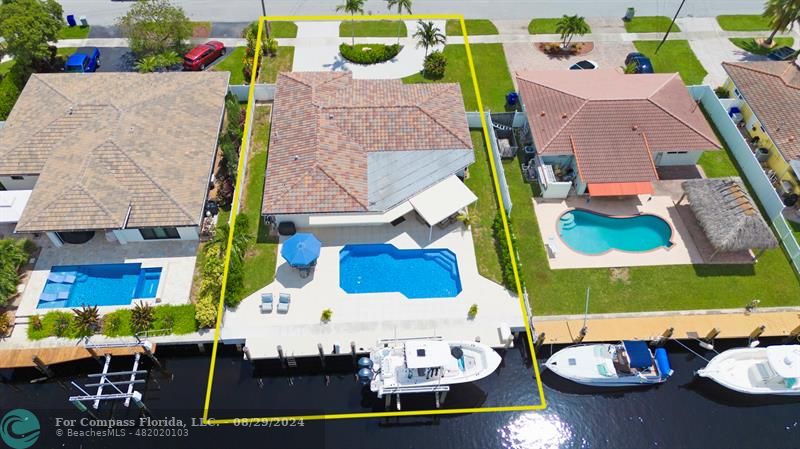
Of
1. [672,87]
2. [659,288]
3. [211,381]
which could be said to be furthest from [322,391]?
[672,87]

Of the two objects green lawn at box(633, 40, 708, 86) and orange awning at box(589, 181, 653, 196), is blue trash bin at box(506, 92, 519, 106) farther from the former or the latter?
green lawn at box(633, 40, 708, 86)

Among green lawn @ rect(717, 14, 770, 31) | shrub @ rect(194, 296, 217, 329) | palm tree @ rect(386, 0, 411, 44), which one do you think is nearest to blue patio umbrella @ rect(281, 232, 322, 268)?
shrub @ rect(194, 296, 217, 329)

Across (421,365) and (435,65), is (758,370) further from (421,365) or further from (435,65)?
(435,65)

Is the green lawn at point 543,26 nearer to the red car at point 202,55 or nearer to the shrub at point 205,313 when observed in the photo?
the red car at point 202,55

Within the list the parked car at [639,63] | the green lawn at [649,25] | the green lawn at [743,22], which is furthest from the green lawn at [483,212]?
the green lawn at [743,22]

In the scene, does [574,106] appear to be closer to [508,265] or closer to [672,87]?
[672,87]

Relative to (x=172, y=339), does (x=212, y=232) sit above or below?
above

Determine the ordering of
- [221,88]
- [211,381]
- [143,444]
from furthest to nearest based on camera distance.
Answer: [221,88]
[211,381]
[143,444]

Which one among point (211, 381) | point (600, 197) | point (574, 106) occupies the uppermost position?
point (574, 106)
